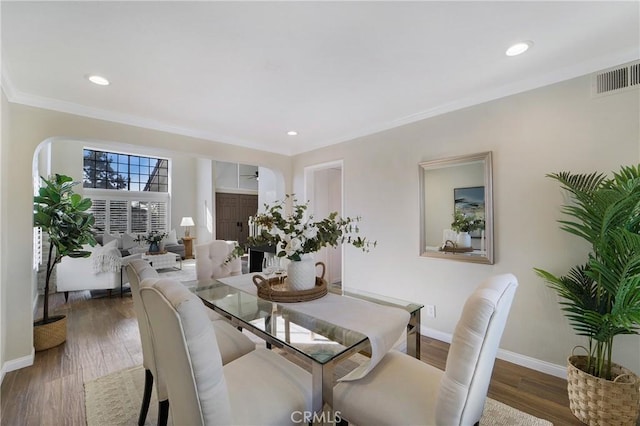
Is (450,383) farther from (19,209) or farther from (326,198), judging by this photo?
(326,198)

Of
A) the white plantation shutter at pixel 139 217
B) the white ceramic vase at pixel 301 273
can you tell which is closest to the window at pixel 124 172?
the white plantation shutter at pixel 139 217

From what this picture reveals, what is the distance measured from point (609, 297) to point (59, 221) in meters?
4.84

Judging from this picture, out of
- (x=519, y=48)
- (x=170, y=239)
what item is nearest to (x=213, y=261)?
(x=519, y=48)

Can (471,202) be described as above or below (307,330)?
above

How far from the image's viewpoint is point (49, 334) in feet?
9.07

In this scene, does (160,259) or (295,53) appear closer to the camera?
(295,53)

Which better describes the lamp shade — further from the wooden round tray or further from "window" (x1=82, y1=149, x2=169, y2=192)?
the wooden round tray

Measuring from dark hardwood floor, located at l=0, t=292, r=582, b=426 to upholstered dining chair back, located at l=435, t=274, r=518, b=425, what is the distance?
1368 mm

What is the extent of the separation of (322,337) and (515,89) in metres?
2.56

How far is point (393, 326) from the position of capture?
59.3 inches

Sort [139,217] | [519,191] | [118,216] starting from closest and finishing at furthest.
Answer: [519,191]
[118,216]
[139,217]

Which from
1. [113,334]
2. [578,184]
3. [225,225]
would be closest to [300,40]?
[578,184]

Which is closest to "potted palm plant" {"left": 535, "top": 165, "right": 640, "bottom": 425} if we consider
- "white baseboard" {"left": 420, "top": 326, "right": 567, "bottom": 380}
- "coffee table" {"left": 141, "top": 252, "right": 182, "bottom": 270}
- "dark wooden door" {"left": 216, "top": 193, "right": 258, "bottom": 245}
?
"white baseboard" {"left": 420, "top": 326, "right": 567, "bottom": 380}

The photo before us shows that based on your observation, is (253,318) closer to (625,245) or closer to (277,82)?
(277,82)
